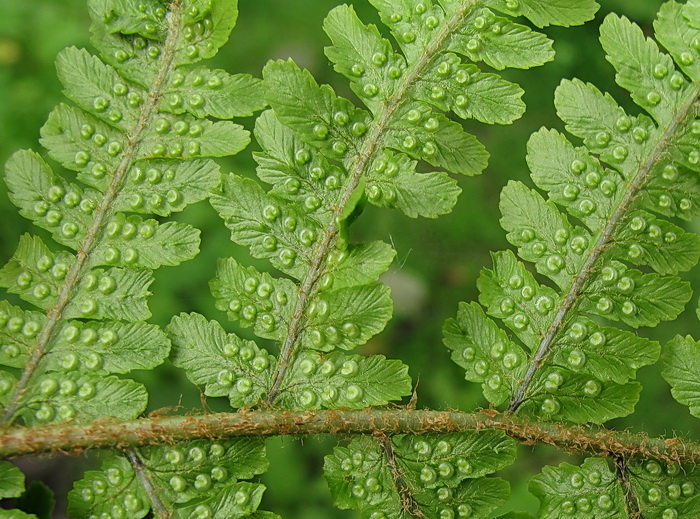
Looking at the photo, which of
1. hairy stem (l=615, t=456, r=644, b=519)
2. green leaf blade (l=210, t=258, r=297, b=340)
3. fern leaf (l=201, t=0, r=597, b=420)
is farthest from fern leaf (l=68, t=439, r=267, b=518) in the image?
hairy stem (l=615, t=456, r=644, b=519)

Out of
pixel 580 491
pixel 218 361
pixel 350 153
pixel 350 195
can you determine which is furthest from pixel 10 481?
pixel 580 491

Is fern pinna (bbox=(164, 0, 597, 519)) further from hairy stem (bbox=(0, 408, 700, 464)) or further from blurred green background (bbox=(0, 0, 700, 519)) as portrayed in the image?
blurred green background (bbox=(0, 0, 700, 519))

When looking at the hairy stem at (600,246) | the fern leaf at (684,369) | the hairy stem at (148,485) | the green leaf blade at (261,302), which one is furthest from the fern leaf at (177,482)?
the fern leaf at (684,369)

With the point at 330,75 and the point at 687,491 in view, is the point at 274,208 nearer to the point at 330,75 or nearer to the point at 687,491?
the point at 687,491

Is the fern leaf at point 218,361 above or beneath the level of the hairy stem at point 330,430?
above

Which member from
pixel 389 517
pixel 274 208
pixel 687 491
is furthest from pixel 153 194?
pixel 687 491

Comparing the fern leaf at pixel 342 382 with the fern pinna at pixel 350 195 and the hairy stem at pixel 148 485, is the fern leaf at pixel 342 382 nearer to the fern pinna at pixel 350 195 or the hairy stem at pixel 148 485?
the fern pinna at pixel 350 195
